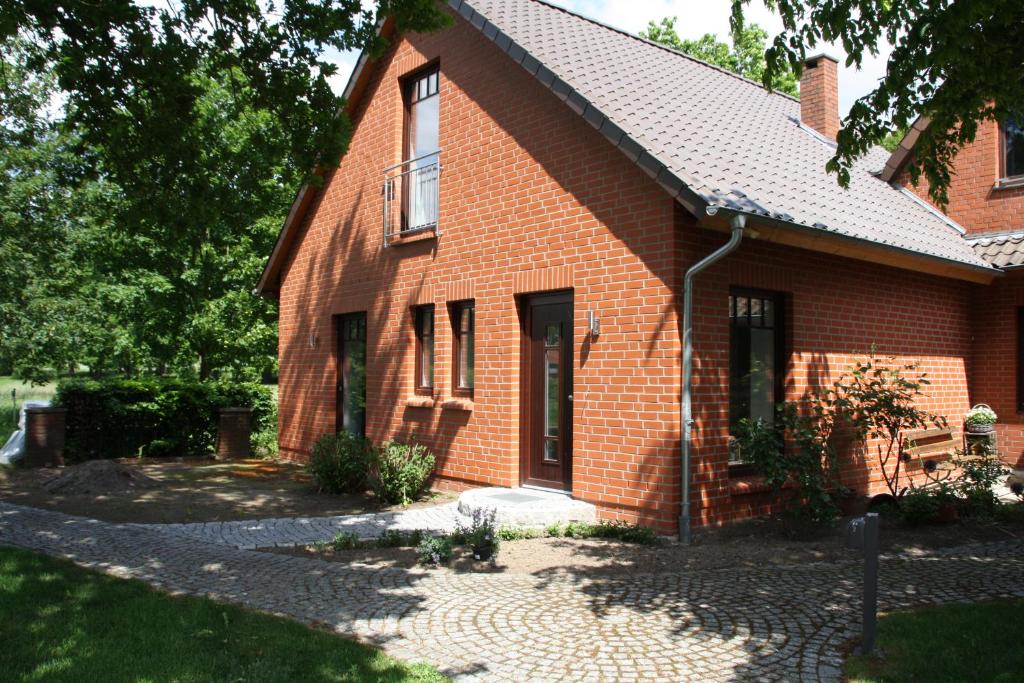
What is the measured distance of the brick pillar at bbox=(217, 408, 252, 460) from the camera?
52.2ft

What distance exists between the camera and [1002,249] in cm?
1212

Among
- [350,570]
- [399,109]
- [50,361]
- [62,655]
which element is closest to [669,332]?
[350,570]

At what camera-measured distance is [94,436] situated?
569 inches

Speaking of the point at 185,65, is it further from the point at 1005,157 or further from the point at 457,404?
the point at 1005,157

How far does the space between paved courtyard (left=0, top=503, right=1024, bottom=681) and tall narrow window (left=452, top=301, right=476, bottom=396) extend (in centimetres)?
412

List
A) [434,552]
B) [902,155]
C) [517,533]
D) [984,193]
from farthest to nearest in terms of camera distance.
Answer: [902,155] → [984,193] → [517,533] → [434,552]

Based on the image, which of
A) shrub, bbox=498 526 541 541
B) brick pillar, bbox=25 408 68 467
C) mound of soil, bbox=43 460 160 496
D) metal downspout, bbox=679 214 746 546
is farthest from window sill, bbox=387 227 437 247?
brick pillar, bbox=25 408 68 467

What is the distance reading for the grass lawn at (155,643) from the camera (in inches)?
172

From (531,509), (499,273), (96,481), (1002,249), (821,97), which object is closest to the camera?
(531,509)

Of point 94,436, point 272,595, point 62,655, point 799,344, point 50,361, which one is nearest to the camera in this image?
point 62,655

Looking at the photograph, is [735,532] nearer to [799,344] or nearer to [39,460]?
[799,344]

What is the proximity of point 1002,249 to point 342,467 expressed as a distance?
34.1 ft

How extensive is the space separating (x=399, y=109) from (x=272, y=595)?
8.79 m

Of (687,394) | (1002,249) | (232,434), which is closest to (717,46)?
(1002,249)
